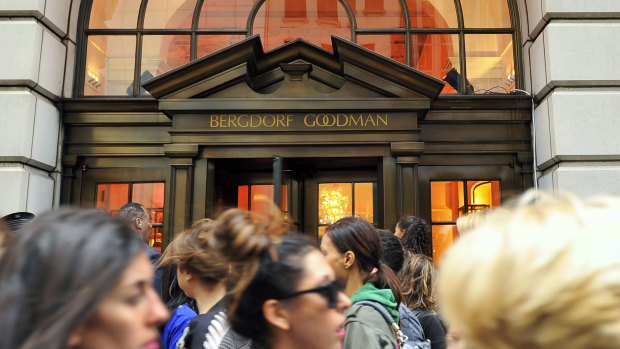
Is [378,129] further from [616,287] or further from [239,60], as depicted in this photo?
[616,287]

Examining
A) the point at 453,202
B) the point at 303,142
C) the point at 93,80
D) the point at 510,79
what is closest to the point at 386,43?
the point at 510,79

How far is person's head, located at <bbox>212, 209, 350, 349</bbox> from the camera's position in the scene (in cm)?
215

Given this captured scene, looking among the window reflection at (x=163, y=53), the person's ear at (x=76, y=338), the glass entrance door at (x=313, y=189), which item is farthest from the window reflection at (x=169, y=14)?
the person's ear at (x=76, y=338)

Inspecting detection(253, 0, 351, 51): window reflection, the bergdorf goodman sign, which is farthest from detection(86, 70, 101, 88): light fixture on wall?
detection(253, 0, 351, 51): window reflection

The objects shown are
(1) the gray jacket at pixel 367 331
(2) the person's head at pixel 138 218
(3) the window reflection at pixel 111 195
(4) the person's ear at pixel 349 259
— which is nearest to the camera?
(1) the gray jacket at pixel 367 331

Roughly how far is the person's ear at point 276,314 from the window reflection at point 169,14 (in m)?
6.56

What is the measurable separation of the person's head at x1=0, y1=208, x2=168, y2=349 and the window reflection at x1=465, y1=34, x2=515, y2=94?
6.99 metres

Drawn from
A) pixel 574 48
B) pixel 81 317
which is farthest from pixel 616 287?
pixel 574 48

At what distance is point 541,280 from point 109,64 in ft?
25.6

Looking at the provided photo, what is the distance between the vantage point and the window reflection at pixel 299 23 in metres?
8.02

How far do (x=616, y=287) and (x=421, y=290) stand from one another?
3.47m

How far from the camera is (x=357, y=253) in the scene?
353cm

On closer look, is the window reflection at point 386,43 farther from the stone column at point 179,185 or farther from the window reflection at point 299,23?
the stone column at point 179,185

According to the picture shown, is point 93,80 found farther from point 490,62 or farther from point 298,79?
point 490,62
